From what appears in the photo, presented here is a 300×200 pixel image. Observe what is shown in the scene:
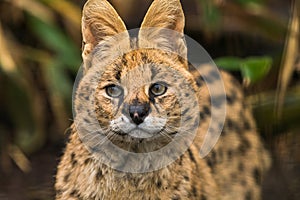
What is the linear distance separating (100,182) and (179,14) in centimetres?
65

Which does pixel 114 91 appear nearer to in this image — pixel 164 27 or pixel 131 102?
pixel 131 102

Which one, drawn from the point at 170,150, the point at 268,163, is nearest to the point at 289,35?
the point at 268,163

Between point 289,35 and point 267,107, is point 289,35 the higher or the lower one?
the higher one

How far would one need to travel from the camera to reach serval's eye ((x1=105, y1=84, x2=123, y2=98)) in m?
3.44

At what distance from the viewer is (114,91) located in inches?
136

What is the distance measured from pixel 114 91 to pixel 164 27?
1.00ft

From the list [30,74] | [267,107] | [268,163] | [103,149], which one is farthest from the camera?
[30,74]

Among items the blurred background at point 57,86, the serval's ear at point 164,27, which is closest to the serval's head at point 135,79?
the serval's ear at point 164,27

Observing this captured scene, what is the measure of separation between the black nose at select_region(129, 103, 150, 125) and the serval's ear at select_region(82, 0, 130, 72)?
0.29 meters

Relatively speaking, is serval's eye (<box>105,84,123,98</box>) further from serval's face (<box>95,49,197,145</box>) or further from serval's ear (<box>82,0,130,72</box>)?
serval's ear (<box>82,0,130,72</box>)

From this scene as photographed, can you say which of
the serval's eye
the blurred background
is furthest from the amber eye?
the blurred background

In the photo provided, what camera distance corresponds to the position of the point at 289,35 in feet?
18.3

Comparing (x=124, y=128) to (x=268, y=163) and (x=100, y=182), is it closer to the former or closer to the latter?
(x=100, y=182)

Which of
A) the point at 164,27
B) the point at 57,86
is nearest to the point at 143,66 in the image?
the point at 164,27
